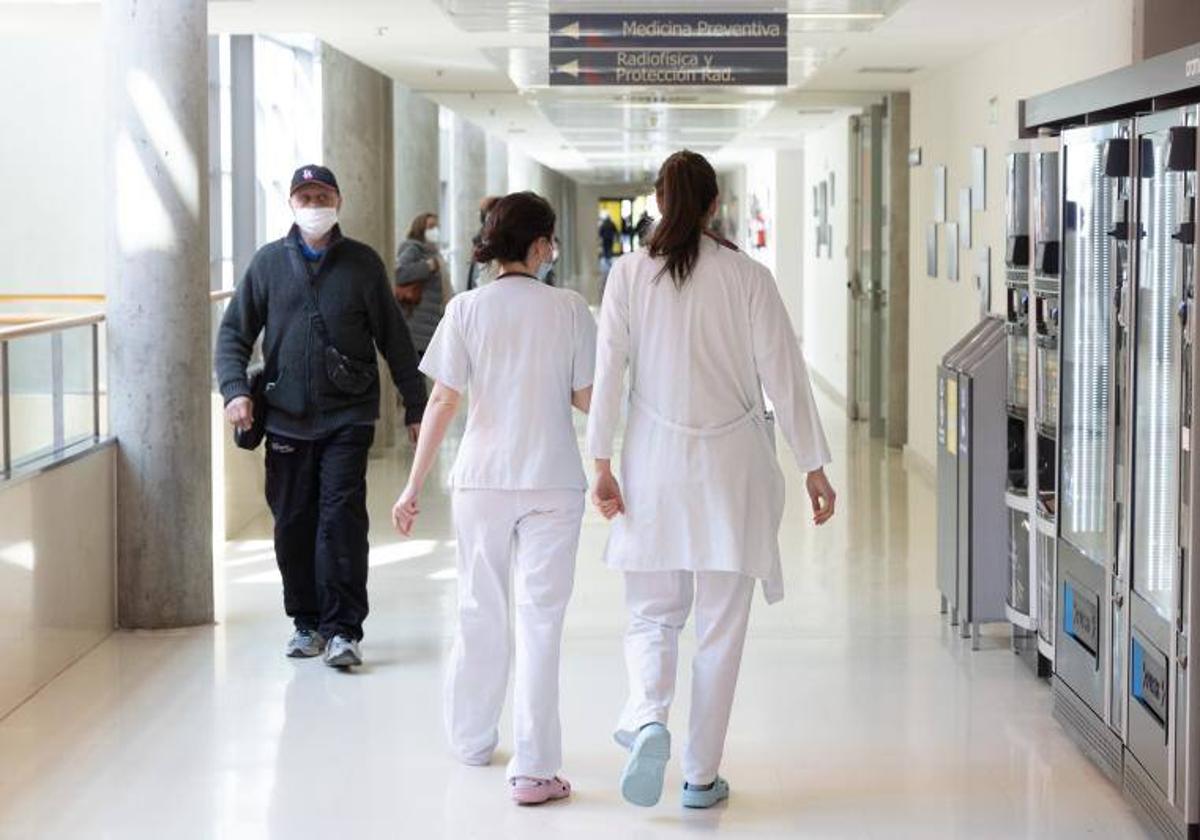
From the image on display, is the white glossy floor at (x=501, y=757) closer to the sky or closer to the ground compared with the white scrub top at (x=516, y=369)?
closer to the ground

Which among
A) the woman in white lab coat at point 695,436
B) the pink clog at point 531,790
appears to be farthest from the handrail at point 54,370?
the woman in white lab coat at point 695,436

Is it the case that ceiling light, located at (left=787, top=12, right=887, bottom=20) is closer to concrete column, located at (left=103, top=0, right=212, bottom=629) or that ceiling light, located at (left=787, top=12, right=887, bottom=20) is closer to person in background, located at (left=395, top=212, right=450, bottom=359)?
concrete column, located at (left=103, top=0, right=212, bottom=629)

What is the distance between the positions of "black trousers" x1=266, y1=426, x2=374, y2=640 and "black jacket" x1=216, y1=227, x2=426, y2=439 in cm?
7

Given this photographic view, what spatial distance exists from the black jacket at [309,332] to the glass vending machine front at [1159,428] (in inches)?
104

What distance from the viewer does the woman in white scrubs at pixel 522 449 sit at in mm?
5305

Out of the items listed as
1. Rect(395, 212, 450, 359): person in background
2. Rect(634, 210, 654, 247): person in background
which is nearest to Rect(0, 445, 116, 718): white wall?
Rect(634, 210, 654, 247): person in background

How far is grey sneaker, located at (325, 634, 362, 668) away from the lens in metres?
6.93

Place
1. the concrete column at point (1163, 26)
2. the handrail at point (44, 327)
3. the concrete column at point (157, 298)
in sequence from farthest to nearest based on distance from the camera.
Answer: the concrete column at point (1163, 26) → the concrete column at point (157, 298) → the handrail at point (44, 327)

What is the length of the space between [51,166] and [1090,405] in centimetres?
958

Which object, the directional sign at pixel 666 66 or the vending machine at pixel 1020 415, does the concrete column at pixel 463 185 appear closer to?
the directional sign at pixel 666 66

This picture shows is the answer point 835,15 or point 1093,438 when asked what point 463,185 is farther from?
point 1093,438

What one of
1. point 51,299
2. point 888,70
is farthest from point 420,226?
point 888,70

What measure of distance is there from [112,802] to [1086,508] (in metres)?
2.79

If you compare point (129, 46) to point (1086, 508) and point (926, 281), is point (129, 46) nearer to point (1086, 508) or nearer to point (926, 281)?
point (1086, 508)
